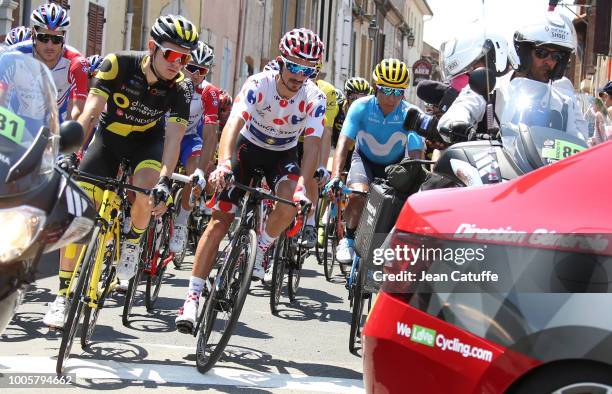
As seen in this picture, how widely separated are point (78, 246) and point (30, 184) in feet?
10.9

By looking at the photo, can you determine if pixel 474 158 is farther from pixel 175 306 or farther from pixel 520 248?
pixel 175 306

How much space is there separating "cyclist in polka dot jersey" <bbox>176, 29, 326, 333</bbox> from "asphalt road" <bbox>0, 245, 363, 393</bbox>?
42cm

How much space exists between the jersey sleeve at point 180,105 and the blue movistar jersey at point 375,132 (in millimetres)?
2251

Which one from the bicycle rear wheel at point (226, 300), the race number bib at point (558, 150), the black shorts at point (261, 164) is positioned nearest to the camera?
the race number bib at point (558, 150)

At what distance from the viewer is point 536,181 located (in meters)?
3.97

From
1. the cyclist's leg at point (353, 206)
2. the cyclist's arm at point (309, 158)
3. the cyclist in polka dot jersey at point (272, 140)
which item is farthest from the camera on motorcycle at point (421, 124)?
the cyclist's leg at point (353, 206)

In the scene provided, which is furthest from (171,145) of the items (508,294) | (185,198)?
(508,294)

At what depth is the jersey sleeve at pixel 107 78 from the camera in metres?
7.23

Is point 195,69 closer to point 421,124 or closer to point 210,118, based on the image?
point 210,118

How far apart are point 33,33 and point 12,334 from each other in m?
3.11

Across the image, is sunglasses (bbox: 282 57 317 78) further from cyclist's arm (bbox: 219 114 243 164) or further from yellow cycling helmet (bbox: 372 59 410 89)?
yellow cycling helmet (bbox: 372 59 410 89)

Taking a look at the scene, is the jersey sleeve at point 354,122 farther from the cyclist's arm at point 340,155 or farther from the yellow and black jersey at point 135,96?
the yellow and black jersey at point 135,96

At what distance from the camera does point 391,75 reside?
9484 mm

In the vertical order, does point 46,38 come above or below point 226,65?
below
